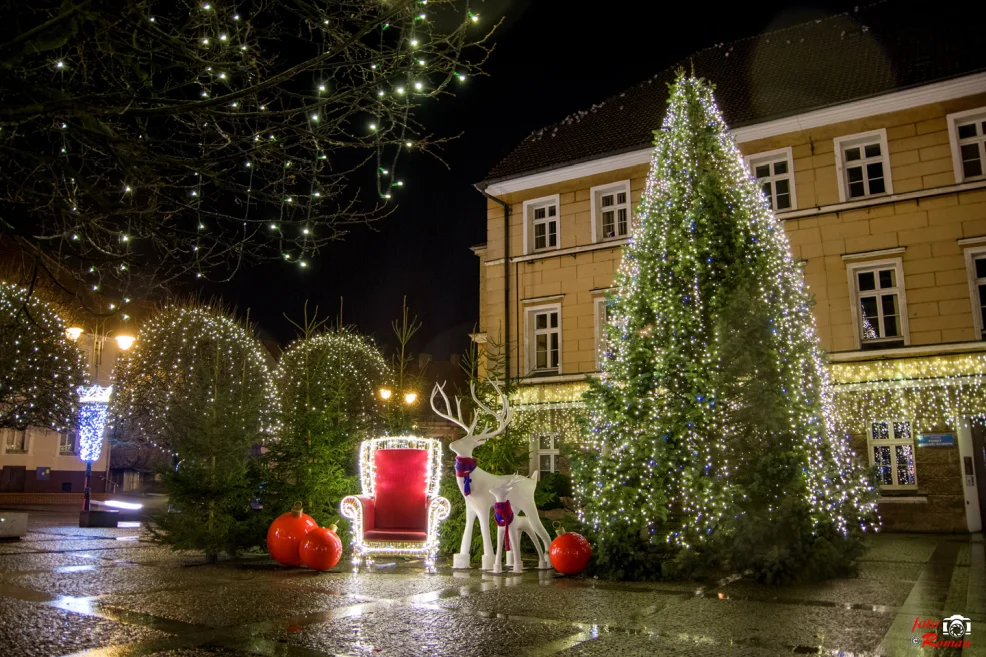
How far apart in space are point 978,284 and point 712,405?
1060 cm

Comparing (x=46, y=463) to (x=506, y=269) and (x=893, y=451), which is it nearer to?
(x=506, y=269)

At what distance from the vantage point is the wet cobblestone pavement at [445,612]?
5.61m

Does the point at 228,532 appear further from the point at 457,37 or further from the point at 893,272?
the point at 893,272

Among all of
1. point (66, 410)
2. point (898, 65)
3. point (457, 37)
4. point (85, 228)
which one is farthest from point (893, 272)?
point (66, 410)

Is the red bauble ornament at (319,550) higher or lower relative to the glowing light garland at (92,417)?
lower

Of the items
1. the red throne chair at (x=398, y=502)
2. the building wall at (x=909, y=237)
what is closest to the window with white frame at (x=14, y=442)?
the building wall at (x=909, y=237)

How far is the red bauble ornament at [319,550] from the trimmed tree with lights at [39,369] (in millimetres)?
16843

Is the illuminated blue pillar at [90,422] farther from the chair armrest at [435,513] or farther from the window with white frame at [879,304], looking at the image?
the window with white frame at [879,304]

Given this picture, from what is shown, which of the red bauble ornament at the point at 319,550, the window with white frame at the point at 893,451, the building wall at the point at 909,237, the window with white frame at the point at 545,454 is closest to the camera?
the red bauble ornament at the point at 319,550

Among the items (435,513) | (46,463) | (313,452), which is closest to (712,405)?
(435,513)

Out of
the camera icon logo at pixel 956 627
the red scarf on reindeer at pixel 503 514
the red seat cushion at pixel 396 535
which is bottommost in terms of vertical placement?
the camera icon logo at pixel 956 627

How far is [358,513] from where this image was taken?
35.6 feet

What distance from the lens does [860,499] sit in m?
10.6

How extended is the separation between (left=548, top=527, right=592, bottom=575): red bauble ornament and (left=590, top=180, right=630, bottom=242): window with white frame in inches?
503
